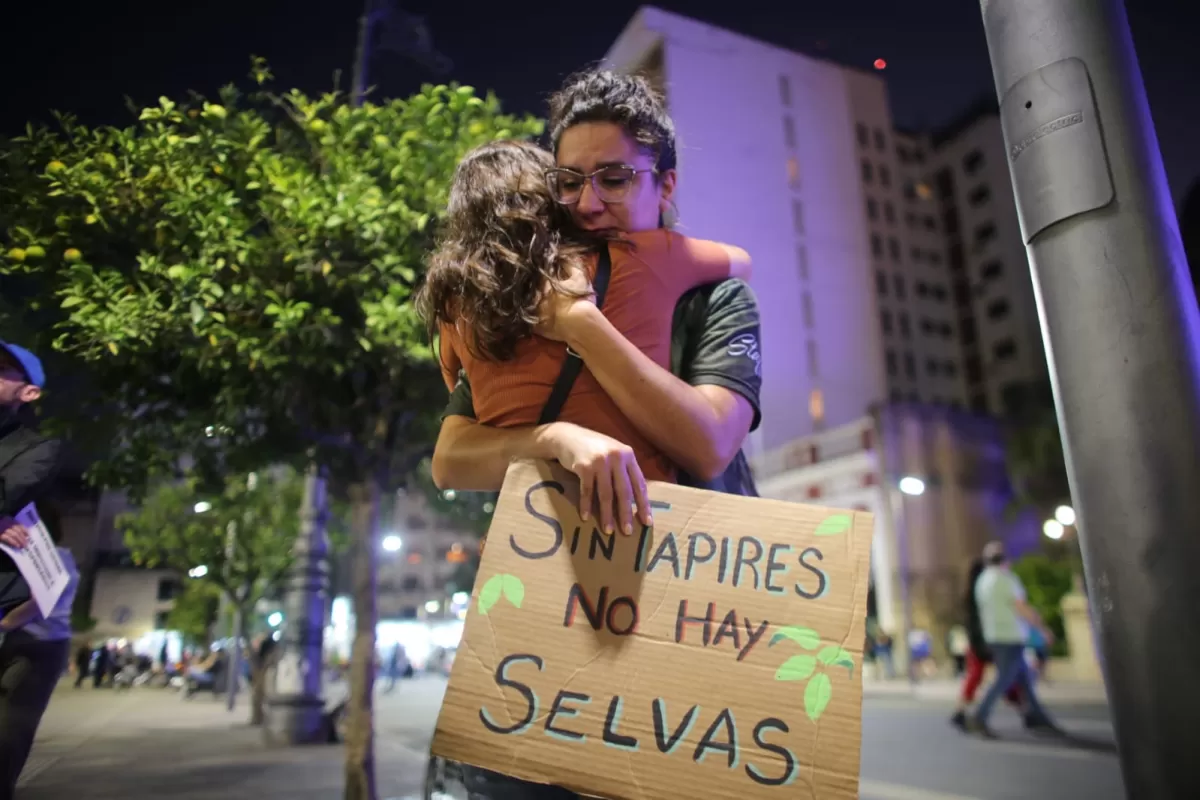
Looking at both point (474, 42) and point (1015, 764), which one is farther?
point (1015, 764)

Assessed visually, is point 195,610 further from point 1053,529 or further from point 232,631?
point 1053,529

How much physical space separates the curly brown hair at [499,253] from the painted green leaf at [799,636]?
2.14 ft

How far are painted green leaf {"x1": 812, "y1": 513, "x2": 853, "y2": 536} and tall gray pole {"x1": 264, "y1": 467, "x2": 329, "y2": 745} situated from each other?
7.89 meters

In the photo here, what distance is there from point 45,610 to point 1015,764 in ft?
21.7

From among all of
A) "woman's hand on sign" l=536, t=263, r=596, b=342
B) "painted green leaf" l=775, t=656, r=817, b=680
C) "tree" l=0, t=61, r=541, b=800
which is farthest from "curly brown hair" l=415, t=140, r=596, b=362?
"tree" l=0, t=61, r=541, b=800

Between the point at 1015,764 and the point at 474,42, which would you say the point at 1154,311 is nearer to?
the point at 474,42

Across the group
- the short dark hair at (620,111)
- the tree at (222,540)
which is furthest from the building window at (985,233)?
the short dark hair at (620,111)

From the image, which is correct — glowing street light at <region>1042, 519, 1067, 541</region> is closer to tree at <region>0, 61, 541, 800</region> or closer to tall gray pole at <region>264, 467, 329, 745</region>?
tall gray pole at <region>264, 467, 329, 745</region>

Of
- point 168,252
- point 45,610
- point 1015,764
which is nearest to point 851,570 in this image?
point 45,610

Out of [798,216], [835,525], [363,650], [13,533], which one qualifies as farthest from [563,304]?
[798,216]

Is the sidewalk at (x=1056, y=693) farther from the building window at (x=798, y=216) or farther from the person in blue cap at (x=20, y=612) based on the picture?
the building window at (x=798, y=216)

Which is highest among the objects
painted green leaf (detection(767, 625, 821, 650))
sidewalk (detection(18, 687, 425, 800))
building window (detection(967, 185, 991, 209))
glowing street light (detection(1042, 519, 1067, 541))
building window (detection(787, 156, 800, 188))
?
building window (detection(967, 185, 991, 209))

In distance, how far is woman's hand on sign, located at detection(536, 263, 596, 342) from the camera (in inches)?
55.8

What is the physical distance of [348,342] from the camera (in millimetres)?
4812
